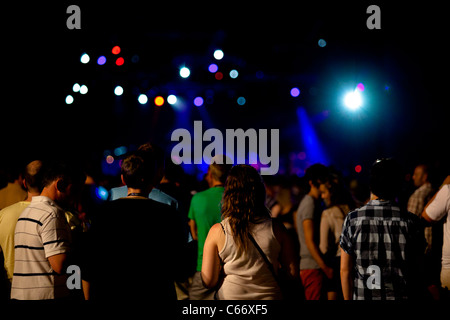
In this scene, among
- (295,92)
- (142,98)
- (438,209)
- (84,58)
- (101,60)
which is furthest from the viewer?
(295,92)

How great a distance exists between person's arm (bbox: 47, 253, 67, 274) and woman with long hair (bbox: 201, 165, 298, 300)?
2.81 feet

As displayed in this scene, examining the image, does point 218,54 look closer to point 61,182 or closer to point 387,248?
point 61,182

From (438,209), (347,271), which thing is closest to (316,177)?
(438,209)

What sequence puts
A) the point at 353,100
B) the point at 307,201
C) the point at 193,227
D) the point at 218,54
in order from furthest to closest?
the point at 353,100 → the point at 218,54 → the point at 193,227 → the point at 307,201

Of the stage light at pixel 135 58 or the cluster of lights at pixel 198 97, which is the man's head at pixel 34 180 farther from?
the stage light at pixel 135 58

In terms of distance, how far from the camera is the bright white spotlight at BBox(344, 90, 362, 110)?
35.0ft

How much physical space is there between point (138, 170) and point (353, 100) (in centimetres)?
870

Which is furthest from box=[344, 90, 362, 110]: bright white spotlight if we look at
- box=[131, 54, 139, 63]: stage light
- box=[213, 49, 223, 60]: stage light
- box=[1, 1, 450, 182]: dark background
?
box=[131, 54, 139, 63]: stage light

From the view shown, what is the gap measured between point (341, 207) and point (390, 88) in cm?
735

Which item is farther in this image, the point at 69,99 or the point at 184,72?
the point at 184,72

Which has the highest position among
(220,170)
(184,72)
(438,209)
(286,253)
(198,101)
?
(184,72)

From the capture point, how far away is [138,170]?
9.36 feet

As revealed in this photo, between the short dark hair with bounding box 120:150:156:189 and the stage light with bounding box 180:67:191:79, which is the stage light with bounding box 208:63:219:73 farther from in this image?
the short dark hair with bounding box 120:150:156:189
